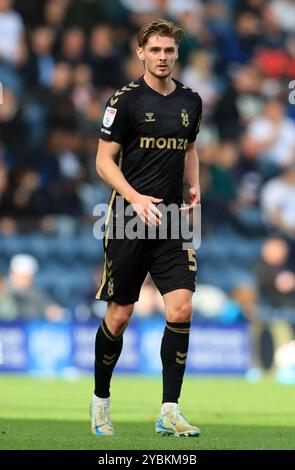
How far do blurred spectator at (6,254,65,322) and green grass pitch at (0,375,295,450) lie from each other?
1.18 meters

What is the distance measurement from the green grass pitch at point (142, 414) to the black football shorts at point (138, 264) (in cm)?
86

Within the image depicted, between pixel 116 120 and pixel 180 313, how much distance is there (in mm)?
1212

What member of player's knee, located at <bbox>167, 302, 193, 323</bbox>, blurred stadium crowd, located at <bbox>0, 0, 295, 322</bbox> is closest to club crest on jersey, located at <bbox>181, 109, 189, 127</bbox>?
player's knee, located at <bbox>167, 302, 193, 323</bbox>

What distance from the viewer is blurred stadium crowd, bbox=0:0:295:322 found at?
57.0 ft

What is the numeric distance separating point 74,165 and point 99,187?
47 cm

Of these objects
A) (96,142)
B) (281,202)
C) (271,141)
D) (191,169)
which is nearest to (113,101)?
(191,169)

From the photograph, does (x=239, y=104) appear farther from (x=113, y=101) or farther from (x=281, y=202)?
(x=113, y=101)

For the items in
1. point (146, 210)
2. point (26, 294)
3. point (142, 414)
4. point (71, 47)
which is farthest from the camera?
point (71, 47)

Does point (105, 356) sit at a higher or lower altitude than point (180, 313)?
lower

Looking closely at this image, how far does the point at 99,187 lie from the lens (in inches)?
715

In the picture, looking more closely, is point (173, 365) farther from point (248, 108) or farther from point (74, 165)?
point (248, 108)

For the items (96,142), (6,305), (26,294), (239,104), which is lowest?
(6,305)

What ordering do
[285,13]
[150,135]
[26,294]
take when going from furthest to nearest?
[285,13]
[26,294]
[150,135]

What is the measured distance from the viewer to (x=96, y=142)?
1858 centimetres
